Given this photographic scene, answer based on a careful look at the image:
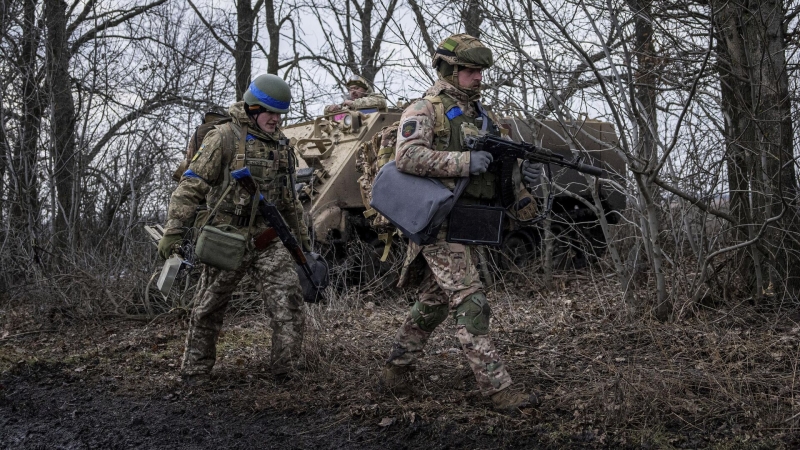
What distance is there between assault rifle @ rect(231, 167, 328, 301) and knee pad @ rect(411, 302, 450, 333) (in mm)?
1070

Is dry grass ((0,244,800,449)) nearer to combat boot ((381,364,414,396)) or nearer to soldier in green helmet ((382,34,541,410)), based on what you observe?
combat boot ((381,364,414,396))

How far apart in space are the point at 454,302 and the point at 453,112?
41.5 inches

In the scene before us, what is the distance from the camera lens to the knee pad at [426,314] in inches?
199

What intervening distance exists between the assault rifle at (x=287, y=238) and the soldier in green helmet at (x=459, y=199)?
98 centimetres

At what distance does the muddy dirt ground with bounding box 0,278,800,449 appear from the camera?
4.29 metres

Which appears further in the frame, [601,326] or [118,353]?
[118,353]

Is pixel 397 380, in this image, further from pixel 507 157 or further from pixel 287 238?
pixel 507 157

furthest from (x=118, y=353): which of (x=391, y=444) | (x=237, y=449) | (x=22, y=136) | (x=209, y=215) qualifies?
(x=22, y=136)

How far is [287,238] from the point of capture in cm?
574

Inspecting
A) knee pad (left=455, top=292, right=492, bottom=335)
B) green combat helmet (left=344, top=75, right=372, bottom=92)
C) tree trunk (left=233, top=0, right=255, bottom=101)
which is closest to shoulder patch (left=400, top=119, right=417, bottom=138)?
knee pad (left=455, top=292, right=492, bottom=335)

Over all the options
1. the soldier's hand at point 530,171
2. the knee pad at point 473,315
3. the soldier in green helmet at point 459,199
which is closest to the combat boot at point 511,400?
the soldier in green helmet at point 459,199

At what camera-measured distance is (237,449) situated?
4398mm

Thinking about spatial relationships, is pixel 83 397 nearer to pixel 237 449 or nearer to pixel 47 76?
pixel 237 449

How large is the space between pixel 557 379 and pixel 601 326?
4.96ft
